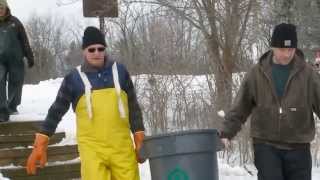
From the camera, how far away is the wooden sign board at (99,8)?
1102cm

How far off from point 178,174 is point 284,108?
92cm

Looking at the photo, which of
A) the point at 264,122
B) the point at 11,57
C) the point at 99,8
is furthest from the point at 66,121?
the point at 264,122

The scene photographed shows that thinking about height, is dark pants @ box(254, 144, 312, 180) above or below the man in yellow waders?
below

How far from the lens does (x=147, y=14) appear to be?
41.1 feet

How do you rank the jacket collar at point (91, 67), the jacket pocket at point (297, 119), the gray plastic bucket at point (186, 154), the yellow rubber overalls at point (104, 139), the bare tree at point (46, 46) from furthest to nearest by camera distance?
1. the bare tree at point (46, 46)
2. the jacket collar at point (91, 67)
3. the yellow rubber overalls at point (104, 139)
4. the jacket pocket at point (297, 119)
5. the gray plastic bucket at point (186, 154)

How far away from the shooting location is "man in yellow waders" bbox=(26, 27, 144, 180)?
5.22 meters

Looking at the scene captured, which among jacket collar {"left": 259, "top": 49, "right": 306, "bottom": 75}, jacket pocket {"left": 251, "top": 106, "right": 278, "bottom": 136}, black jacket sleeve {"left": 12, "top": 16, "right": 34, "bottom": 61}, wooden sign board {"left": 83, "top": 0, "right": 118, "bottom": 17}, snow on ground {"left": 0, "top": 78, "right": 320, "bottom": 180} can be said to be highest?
wooden sign board {"left": 83, "top": 0, "right": 118, "bottom": 17}

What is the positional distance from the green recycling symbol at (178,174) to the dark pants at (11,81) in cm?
500

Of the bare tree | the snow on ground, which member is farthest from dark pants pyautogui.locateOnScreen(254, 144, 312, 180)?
the bare tree

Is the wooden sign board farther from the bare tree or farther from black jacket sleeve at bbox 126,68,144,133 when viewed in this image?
the bare tree

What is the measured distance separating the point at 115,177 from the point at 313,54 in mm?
16619

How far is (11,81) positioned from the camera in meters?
9.73

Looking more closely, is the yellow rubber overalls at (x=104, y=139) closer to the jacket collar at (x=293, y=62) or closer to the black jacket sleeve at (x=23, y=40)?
the jacket collar at (x=293, y=62)

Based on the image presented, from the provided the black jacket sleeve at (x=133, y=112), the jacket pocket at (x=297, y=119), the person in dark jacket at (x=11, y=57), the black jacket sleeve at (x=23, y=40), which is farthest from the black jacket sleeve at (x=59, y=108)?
the black jacket sleeve at (x=23, y=40)
